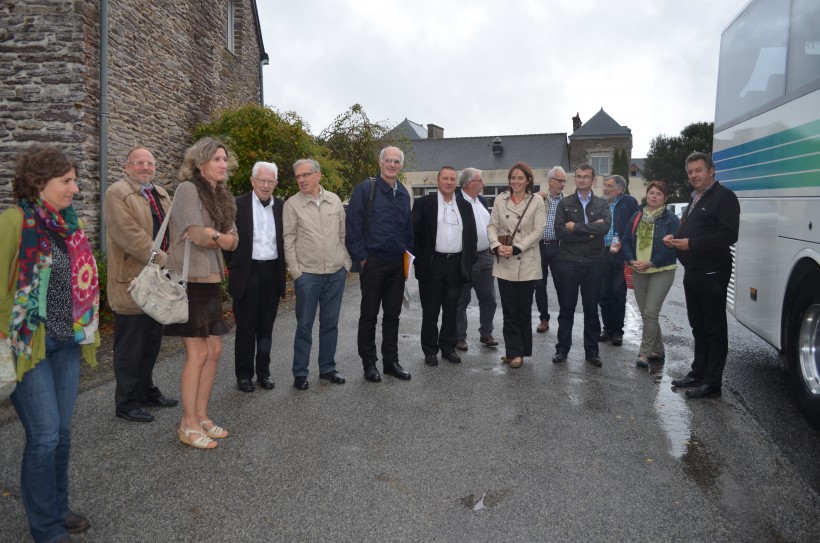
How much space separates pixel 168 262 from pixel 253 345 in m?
1.52

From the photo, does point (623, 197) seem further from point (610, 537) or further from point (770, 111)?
point (610, 537)

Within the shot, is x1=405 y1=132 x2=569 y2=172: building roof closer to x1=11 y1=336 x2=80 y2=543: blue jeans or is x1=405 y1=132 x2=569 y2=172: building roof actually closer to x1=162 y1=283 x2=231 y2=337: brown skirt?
x1=162 y1=283 x2=231 y2=337: brown skirt

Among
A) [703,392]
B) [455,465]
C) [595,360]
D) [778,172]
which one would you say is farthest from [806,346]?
[455,465]

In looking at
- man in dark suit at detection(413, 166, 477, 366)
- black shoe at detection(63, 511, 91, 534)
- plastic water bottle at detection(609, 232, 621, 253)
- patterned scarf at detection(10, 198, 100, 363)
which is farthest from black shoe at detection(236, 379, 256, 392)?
plastic water bottle at detection(609, 232, 621, 253)

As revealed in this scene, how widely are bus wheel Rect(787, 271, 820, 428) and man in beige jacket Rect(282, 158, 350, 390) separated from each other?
372cm

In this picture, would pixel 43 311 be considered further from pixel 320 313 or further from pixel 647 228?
pixel 647 228

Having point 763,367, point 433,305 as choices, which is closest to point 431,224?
point 433,305

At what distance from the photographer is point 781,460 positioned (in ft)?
12.8

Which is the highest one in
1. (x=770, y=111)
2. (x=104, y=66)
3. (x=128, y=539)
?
(x=104, y=66)

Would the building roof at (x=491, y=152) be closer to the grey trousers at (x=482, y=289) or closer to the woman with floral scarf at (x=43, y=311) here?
the grey trousers at (x=482, y=289)

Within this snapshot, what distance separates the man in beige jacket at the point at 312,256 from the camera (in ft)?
17.8

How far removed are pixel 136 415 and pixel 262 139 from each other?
969 cm

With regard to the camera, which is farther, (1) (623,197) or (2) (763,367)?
(1) (623,197)

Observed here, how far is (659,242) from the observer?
6.17 metres
